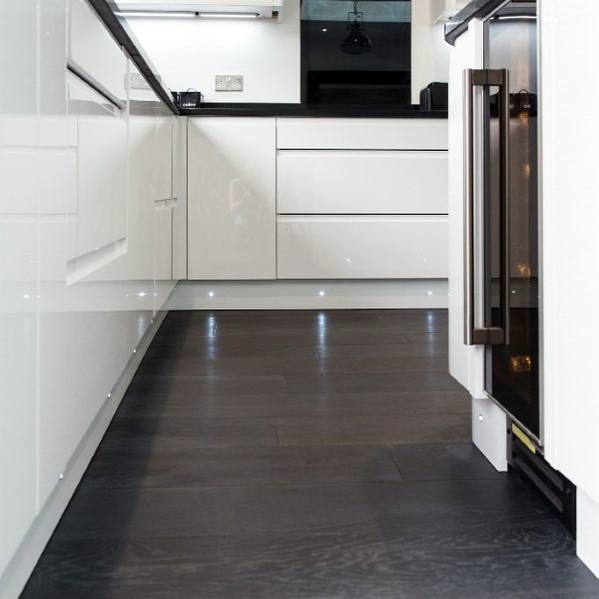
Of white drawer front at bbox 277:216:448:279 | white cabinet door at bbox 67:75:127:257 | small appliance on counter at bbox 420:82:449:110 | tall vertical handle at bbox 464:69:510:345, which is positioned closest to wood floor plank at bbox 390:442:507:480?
tall vertical handle at bbox 464:69:510:345

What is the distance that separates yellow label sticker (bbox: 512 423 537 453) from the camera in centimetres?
144

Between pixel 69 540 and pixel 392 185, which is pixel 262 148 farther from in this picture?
pixel 69 540

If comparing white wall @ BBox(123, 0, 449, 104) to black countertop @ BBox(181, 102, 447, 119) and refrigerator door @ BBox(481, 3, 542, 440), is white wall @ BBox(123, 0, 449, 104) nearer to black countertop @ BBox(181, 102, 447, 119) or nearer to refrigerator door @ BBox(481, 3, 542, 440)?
black countertop @ BBox(181, 102, 447, 119)

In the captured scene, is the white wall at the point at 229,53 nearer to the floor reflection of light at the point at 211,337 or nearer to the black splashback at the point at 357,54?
the black splashback at the point at 357,54

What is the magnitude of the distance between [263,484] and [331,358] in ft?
4.21

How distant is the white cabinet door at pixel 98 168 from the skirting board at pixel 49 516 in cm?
39

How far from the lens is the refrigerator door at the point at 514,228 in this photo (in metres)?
1.30

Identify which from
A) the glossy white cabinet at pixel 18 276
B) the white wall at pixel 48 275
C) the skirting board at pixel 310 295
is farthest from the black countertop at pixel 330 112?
the glossy white cabinet at pixel 18 276

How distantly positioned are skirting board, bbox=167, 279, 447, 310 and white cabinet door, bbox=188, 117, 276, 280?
0.31 feet

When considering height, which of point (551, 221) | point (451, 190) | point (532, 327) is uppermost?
point (451, 190)

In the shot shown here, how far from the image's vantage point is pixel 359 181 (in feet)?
13.1

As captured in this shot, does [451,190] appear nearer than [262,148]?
Yes

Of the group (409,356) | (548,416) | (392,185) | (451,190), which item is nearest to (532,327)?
(548,416)

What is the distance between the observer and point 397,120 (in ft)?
13.1
